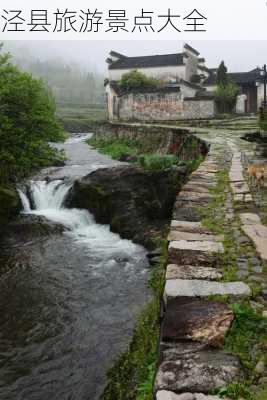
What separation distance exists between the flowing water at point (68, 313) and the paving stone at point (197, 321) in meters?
2.73

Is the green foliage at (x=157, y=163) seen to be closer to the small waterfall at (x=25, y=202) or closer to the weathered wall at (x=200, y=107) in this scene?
the small waterfall at (x=25, y=202)

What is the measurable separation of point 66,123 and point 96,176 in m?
57.6

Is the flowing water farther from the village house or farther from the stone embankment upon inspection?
the village house

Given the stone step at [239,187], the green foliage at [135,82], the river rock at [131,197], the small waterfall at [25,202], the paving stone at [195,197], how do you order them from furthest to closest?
1. the green foliage at [135,82]
2. the small waterfall at [25,202]
3. the river rock at [131,197]
4. the stone step at [239,187]
5. the paving stone at [195,197]

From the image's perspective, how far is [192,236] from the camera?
6.89 meters

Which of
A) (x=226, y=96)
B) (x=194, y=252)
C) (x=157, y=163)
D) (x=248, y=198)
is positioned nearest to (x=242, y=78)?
(x=226, y=96)

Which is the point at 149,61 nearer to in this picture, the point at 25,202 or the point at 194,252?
the point at 25,202

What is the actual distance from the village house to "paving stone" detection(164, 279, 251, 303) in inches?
1602

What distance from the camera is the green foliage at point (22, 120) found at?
1464 cm

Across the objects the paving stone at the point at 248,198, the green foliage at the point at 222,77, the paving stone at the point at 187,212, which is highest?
the green foliage at the point at 222,77

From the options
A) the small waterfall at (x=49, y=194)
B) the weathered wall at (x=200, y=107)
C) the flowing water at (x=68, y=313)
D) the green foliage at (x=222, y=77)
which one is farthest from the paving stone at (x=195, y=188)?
the green foliage at (x=222, y=77)

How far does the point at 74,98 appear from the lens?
521 feet

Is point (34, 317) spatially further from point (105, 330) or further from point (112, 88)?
point (112, 88)

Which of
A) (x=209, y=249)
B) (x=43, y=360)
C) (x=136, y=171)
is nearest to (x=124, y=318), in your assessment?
(x=43, y=360)
